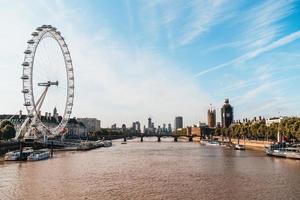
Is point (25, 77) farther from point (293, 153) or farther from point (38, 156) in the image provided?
point (293, 153)

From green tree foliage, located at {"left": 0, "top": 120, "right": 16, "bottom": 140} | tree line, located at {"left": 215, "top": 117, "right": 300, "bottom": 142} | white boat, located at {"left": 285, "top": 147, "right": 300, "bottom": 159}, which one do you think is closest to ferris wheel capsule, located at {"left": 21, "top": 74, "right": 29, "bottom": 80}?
green tree foliage, located at {"left": 0, "top": 120, "right": 16, "bottom": 140}

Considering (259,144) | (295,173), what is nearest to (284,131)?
(259,144)

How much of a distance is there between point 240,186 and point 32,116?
6364 centimetres

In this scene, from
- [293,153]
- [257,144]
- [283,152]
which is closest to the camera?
[293,153]

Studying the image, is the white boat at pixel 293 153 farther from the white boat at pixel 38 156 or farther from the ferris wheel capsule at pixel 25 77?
the ferris wheel capsule at pixel 25 77

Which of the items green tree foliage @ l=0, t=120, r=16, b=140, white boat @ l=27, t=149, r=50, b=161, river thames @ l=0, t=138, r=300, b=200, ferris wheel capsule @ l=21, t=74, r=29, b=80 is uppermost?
ferris wheel capsule @ l=21, t=74, r=29, b=80

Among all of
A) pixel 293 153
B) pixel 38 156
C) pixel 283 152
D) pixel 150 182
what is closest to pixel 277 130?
pixel 283 152

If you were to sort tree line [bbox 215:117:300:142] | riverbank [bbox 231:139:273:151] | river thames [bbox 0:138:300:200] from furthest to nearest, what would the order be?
riverbank [bbox 231:139:273:151]
tree line [bbox 215:117:300:142]
river thames [bbox 0:138:300:200]

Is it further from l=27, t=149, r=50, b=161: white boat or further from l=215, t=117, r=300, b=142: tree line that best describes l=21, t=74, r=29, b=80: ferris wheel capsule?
l=215, t=117, r=300, b=142: tree line

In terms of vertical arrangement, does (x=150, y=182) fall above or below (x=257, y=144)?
below

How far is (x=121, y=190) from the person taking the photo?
42.7 metres

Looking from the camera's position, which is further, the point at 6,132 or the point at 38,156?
the point at 6,132

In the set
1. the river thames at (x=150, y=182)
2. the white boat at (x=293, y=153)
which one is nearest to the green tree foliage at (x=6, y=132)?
the river thames at (x=150, y=182)

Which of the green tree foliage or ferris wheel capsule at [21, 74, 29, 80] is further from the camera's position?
the green tree foliage
